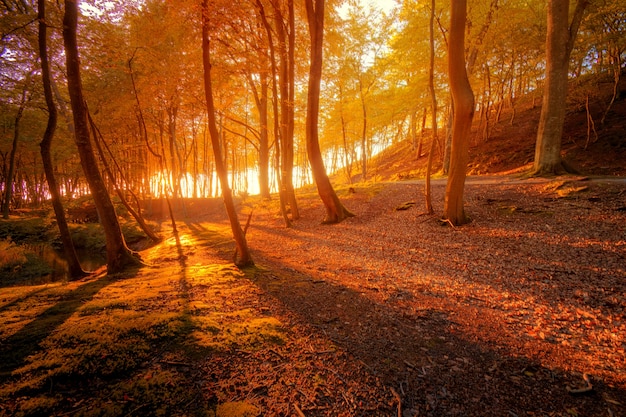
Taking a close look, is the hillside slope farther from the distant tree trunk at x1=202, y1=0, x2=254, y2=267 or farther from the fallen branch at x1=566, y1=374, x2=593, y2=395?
the distant tree trunk at x1=202, y1=0, x2=254, y2=267

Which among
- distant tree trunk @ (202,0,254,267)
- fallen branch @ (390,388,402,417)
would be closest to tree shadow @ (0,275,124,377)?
distant tree trunk @ (202,0,254,267)

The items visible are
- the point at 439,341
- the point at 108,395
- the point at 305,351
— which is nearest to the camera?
the point at 108,395

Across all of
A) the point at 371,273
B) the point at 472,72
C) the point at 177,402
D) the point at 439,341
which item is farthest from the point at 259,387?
the point at 472,72

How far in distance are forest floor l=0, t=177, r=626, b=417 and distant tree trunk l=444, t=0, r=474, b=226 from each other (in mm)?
1496

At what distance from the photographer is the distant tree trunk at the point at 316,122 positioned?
9562mm

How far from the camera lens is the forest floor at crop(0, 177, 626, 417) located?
2070 millimetres

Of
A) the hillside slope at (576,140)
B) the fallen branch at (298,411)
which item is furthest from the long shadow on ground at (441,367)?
the hillside slope at (576,140)

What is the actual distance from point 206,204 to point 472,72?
Result: 24.4m

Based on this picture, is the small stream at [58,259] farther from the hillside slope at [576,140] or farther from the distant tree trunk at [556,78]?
the hillside slope at [576,140]

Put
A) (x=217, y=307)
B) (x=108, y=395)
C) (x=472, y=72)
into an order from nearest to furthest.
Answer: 1. (x=108, y=395)
2. (x=217, y=307)
3. (x=472, y=72)

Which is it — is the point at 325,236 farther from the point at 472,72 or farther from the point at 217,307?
the point at 472,72

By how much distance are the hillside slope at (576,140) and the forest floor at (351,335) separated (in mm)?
8107

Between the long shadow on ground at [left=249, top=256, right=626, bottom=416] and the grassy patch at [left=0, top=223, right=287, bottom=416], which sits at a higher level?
the grassy patch at [left=0, top=223, right=287, bottom=416]

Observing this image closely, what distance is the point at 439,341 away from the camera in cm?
323
